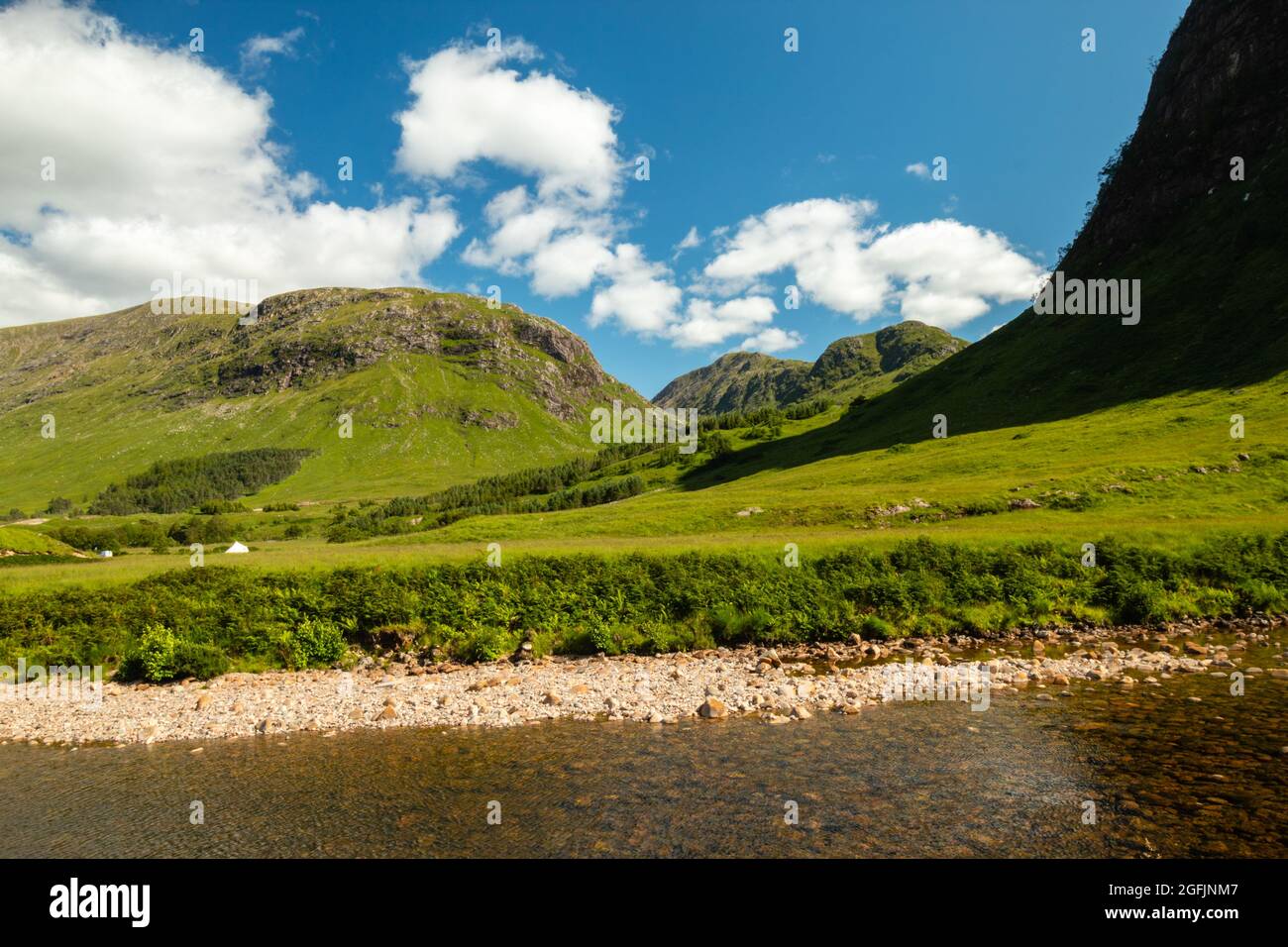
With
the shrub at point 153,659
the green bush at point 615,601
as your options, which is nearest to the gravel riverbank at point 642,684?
the shrub at point 153,659

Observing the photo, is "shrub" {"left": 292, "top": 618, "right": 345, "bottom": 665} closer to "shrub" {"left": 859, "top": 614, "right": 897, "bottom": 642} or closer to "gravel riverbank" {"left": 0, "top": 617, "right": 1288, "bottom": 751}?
"gravel riverbank" {"left": 0, "top": 617, "right": 1288, "bottom": 751}

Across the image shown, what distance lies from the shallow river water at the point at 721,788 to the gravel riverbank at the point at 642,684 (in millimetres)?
1253

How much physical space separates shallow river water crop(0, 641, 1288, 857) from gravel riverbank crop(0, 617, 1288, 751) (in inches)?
49.3

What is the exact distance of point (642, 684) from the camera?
26688 millimetres

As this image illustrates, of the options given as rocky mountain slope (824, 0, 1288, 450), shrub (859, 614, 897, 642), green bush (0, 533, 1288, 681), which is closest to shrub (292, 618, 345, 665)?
green bush (0, 533, 1288, 681)

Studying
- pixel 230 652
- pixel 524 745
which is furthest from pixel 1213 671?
pixel 230 652

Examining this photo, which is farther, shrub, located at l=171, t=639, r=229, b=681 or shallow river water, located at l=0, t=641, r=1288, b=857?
shrub, located at l=171, t=639, r=229, b=681

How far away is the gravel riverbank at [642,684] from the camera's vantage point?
23.6 metres

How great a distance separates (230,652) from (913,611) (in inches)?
1433

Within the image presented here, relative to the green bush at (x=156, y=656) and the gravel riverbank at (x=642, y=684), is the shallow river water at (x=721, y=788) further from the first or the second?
the green bush at (x=156, y=656)

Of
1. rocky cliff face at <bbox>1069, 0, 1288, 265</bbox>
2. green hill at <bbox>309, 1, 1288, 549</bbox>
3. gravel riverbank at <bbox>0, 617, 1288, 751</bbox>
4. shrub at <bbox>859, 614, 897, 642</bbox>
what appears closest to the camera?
gravel riverbank at <bbox>0, 617, 1288, 751</bbox>

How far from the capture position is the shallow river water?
14336mm

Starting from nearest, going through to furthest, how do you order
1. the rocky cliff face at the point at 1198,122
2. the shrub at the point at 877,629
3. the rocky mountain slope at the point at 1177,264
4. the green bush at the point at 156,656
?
the green bush at the point at 156,656
the shrub at the point at 877,629
the rocky mountain slope at the point at 1177,264
the rocky cliff face at the point at 1198,122
